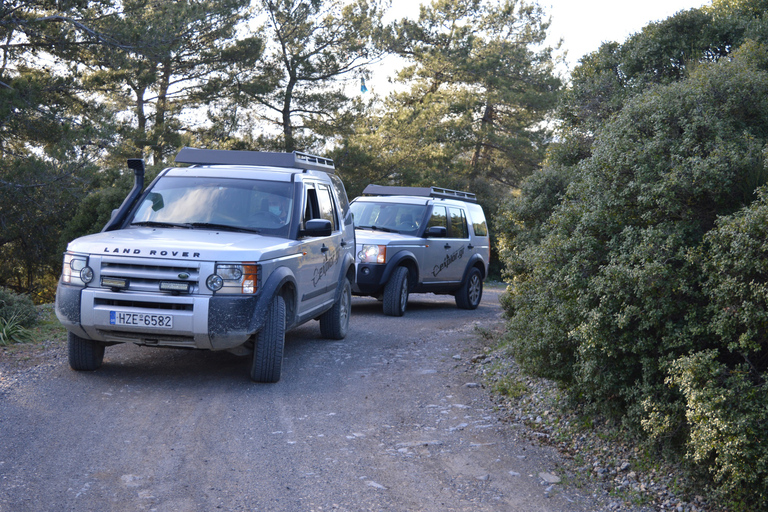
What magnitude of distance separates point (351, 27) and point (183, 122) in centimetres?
894

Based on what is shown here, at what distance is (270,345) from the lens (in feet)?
21.4

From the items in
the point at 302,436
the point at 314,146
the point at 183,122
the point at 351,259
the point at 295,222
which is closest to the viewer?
the point at 302,436

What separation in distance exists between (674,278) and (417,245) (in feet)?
26.5

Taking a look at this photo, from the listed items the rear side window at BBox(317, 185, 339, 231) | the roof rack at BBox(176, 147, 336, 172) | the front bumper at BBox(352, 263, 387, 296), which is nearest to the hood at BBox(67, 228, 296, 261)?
the rear side window at BBox(317, 185, 339, 231)

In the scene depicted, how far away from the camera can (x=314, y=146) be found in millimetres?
29891

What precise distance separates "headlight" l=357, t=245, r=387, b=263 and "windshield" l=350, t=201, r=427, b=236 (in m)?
1.17

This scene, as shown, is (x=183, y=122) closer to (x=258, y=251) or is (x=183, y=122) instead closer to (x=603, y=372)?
(x=258, y=251)

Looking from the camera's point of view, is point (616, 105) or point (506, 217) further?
point (506, 217)

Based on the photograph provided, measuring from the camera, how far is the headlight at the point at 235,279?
6.09 m

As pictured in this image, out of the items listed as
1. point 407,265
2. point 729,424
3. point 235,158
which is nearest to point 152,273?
point 235,158

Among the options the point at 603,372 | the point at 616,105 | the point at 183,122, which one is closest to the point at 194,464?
the point at 603,372

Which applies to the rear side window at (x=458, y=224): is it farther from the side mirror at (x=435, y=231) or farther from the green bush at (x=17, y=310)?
the green bush at (x=17, y=310)

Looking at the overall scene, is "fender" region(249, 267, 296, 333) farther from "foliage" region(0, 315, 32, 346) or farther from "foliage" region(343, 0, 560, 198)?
"foliage" region(343, 0, 560, 198)

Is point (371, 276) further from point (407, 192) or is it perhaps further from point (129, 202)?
point (129, 202)
